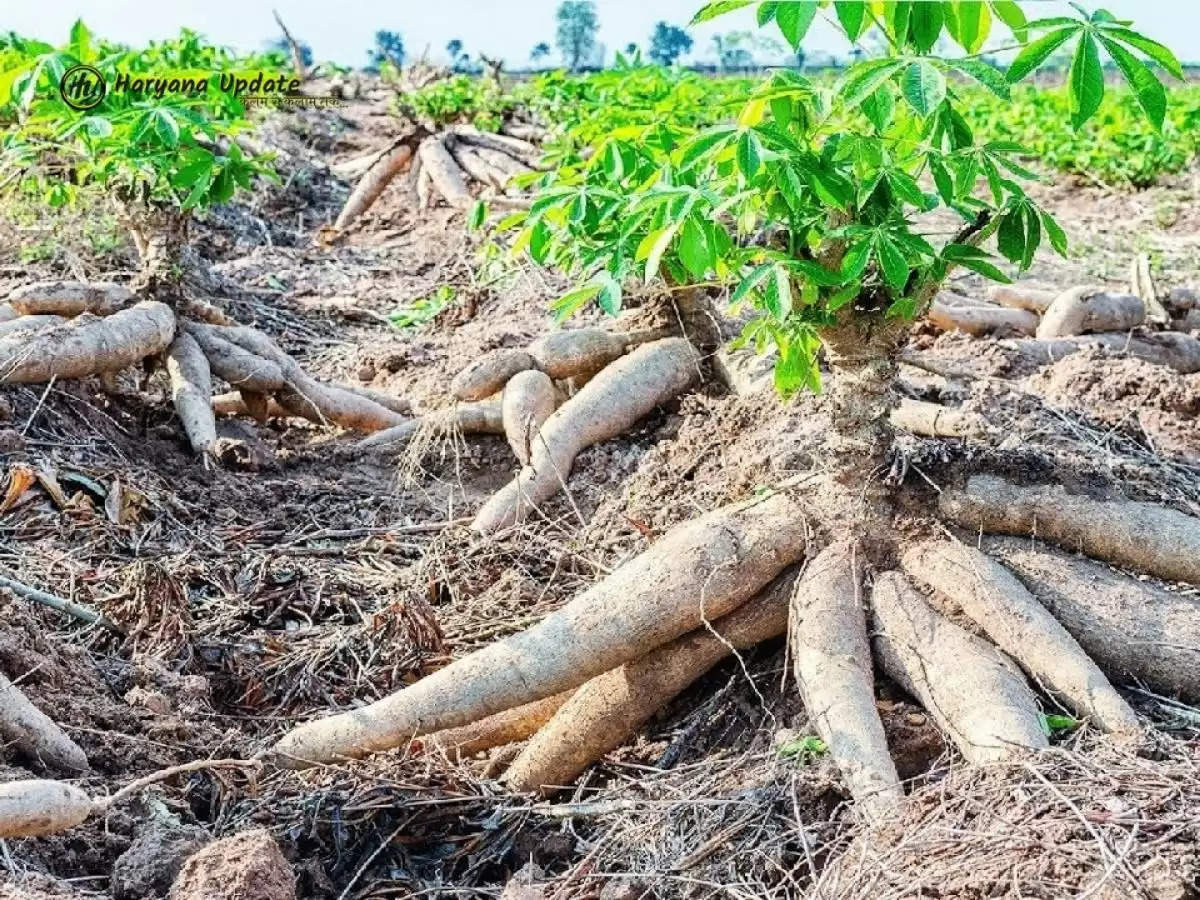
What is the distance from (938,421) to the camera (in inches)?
137

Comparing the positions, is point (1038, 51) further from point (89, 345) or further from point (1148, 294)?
point (1148, 294)

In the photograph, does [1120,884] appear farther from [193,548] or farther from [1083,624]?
[193,548]

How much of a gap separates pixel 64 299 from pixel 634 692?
302 centimetres

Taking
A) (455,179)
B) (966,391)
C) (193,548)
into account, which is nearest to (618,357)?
(966,391)

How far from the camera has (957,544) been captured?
278cm

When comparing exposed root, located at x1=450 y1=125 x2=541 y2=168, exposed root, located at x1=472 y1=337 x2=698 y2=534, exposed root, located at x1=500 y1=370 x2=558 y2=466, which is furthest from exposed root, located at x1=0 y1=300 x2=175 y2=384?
exposed root, located at x1=450 y1=125 x2=541 y2=168

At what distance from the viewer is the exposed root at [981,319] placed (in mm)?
5629

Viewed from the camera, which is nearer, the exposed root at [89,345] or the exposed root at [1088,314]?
the exposed root at [89,345]

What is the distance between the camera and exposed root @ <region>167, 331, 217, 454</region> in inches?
182

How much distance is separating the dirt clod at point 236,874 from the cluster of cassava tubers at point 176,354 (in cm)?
265

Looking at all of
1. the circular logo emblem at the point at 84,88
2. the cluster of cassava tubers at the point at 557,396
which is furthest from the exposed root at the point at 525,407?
the circular logo emblem at the point at 84,88

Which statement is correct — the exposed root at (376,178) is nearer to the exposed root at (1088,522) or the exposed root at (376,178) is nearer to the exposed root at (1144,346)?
the exposed root at (1144,346)

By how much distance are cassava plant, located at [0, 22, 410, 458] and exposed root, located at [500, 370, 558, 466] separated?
0.79 meters

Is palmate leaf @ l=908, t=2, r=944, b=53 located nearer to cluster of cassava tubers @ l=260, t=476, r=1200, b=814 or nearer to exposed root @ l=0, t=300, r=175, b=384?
cluster of cassava tubers @ l=260, t=476, r=1200, b=814
